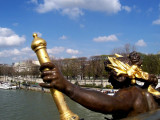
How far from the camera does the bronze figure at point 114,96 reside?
1.75 metres

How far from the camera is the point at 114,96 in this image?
6.60 ft

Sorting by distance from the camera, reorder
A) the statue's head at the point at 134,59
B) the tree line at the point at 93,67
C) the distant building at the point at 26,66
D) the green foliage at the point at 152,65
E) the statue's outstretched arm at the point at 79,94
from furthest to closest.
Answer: the distant building at the point at 26,66 < the tree line at the point at 93,67 < the green foliage at the point at 152,65 < the statue's head at the point at 134,59 < the statue's outstretched arm at the point at 79,94

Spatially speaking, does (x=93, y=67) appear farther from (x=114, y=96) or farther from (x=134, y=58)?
(x=114, y=96)

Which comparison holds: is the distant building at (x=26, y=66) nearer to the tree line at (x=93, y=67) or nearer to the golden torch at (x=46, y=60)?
the tree line at (x=93, y=67)

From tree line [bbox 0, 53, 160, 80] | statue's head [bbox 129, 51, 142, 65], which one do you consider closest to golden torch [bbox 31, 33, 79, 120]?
statue's head [bbox 129, 51, 142, 65]

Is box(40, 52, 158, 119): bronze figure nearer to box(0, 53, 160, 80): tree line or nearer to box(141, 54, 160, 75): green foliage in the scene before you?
box(141, 54, 160, 75): green foliage

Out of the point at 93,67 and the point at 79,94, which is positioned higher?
the point at 93,67

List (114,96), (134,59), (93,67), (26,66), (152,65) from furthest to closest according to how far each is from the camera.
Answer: (26,66)
(93,67)
(152,65)
(134,59)
(114,96)

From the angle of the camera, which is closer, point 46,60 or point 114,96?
point 46,60

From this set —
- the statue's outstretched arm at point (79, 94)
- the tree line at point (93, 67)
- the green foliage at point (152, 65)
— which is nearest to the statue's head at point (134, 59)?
the statue's outstretched arm at point (79, 94)

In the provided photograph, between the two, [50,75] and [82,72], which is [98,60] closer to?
[82,72]

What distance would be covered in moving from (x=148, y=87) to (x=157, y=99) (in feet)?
0.69

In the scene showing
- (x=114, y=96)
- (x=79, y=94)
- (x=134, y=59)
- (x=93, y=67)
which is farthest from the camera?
(x=93, y=67)

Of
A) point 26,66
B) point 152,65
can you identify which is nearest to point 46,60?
point 152,65
